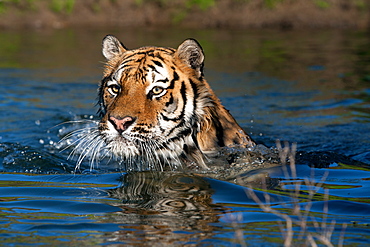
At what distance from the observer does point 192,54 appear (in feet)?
14.8

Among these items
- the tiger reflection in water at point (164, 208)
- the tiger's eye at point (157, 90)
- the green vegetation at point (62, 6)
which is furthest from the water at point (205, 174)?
the green vegetation at point (62, 6)

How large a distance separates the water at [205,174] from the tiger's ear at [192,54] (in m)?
0.81

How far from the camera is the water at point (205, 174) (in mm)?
3328

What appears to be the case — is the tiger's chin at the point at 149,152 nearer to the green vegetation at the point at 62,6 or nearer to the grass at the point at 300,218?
the grass at the point at 300,218

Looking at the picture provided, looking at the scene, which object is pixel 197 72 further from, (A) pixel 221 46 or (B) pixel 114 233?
(A) pixel 221 46

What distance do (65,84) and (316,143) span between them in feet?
16.2

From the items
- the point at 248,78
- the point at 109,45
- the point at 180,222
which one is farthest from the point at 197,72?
the point at 248,78

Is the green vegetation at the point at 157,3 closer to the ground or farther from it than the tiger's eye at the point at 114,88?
farther from it

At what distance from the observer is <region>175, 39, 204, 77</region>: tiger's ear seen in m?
4.45

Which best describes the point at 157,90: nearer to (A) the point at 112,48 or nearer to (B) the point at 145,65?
(B) the point at 145,65

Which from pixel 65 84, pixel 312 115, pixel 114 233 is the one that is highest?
pixel 65 84

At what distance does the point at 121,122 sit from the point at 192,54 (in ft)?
2.72

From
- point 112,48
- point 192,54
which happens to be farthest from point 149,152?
point 112,48

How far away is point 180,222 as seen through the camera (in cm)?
341
